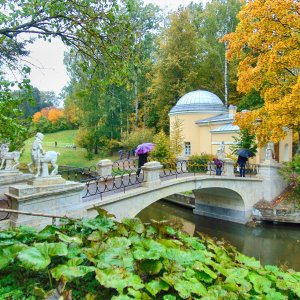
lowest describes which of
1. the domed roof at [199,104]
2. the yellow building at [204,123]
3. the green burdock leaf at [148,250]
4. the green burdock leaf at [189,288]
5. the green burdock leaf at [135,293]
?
the green burdock leaf at [189,288]

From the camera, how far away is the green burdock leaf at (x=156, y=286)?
255cm

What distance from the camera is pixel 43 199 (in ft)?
23.3

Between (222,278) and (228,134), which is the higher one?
(228,134)

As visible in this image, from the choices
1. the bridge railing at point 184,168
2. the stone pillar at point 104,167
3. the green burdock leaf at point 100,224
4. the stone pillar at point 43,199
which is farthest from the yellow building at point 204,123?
the green burdock leaf at point 100,224

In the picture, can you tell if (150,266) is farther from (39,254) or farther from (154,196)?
(154,196)

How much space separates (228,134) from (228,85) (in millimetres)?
13551

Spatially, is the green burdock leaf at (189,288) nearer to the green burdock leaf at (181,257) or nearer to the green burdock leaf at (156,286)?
the green burdock leaf at (156,286)

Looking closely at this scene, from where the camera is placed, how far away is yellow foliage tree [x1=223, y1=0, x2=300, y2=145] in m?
12.9

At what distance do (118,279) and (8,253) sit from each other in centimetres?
110

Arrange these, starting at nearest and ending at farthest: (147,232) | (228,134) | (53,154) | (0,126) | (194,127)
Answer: (147,232)
(0,126)
(53,154)
(228,134)
(194,127)

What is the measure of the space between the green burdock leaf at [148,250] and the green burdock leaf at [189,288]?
13.5 inches

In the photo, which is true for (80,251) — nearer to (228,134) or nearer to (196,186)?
(196,186)

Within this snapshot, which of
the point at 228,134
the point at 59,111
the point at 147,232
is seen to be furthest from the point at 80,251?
the point at 59,111

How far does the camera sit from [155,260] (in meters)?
2.92
